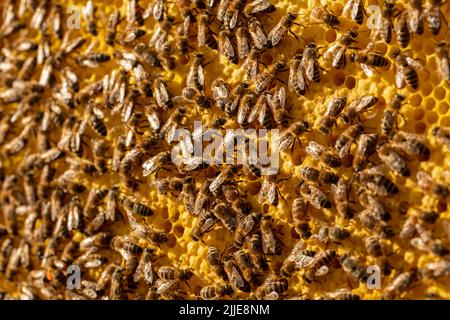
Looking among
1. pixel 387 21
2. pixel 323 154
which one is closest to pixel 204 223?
pixel 323 154

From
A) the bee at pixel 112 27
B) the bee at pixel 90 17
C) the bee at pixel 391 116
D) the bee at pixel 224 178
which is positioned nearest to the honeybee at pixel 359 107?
the bee at pixel 391 116

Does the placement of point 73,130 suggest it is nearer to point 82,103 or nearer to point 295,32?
point 82,103

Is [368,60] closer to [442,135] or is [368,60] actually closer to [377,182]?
[442,135]

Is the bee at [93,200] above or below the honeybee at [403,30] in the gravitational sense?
below

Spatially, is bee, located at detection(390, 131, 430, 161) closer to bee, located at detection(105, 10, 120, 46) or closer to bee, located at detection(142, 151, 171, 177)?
bee, located at detection(142, 151, 171, 177)

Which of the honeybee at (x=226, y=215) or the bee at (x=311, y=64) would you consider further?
the honeybee at (x=226, y=215)

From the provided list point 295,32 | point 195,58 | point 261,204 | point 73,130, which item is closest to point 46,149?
point 73,130

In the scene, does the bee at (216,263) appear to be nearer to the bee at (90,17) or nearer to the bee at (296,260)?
the bee at (296,260)
